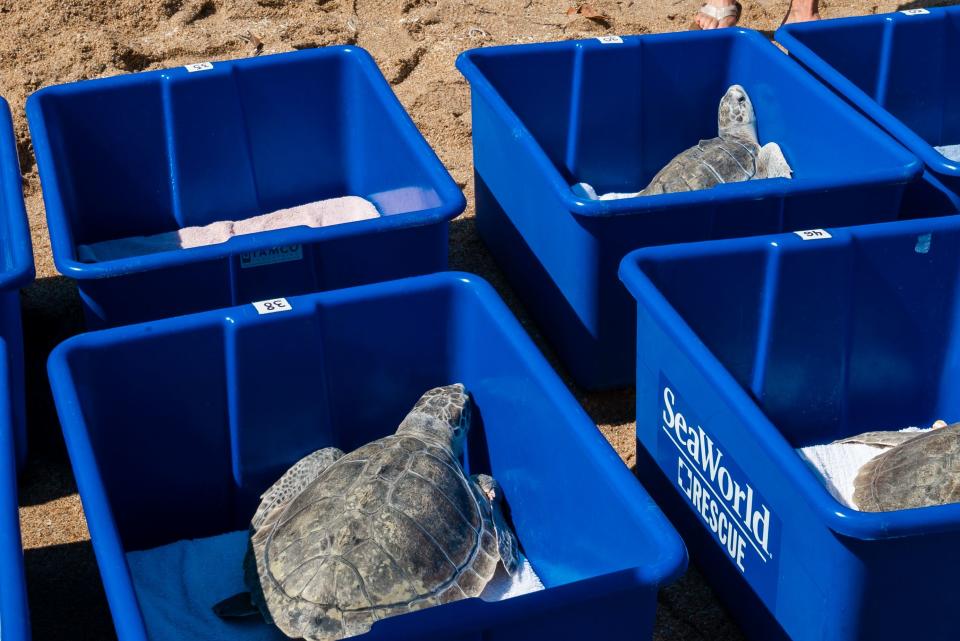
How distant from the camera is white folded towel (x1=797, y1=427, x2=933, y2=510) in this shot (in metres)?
2.64

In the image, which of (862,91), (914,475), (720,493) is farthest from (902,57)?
(720,493)

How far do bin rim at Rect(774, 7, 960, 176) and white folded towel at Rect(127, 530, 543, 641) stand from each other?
4.87 feet

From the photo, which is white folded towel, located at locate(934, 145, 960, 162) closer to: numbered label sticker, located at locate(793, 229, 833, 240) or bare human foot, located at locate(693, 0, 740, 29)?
bare human foot, located at locate(693, 0, 740, 29)

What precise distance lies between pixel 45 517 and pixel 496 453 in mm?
1010

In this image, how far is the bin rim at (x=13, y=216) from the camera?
2518 millimetres

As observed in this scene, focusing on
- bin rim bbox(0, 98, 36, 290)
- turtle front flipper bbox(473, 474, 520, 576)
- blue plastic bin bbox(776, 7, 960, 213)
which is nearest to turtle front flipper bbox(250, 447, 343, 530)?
turtle front flipper bbox(473, 474, 520, 576)

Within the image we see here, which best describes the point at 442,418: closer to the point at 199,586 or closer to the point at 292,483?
the point at 292,483

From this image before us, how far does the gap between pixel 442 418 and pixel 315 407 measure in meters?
0.29

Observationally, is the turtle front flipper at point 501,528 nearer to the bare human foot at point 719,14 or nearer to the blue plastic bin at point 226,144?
the blue plastic bin at point 226,144

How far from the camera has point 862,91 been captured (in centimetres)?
360

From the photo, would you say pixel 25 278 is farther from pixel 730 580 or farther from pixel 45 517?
pixel 730 580

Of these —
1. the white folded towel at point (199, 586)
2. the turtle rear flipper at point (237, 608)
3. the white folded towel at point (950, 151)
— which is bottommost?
the white folded towel at point (199, 586)

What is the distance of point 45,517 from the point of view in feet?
8.81

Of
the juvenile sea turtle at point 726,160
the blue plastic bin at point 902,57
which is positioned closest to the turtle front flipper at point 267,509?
the juvenile sea turtle at point 726,160
